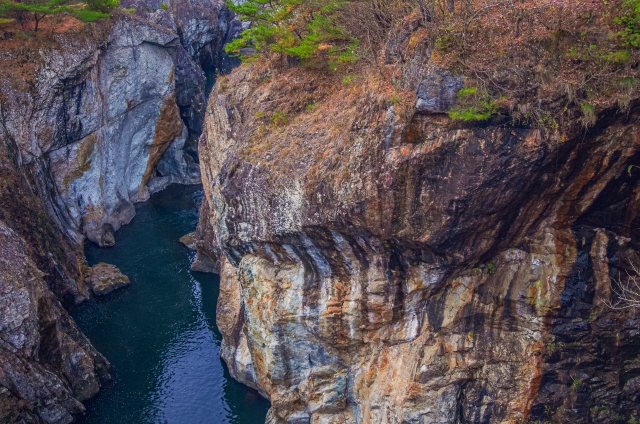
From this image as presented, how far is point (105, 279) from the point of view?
109 feet

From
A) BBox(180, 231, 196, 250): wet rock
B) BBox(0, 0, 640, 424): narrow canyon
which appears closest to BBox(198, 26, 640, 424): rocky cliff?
BBox(0, 0, 640, 424): narrow canyon

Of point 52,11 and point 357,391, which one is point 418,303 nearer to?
point 357,391

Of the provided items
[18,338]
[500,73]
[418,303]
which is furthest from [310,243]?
[18,338]

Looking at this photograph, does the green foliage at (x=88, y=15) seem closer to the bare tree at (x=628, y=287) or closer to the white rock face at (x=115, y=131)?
the white rock face at (x=115, y=131)

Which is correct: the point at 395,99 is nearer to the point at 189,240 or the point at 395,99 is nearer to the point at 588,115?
the point at 588,115

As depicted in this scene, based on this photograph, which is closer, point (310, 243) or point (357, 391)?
point (310, 243)

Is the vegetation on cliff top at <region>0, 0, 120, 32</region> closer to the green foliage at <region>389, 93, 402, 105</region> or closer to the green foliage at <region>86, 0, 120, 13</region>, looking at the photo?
the green foliage at <region>86, 0, 120, 13</region>

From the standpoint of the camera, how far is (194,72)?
2040 inches

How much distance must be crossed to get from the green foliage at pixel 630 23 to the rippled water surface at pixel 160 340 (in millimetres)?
18417

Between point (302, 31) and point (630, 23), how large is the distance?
1311 centimetres

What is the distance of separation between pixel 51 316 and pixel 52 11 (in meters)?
19.3

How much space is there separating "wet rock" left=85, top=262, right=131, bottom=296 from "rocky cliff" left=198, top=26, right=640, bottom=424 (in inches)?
531

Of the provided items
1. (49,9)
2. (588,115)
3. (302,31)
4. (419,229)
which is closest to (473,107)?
(588,115)

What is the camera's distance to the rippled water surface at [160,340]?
24297mm
